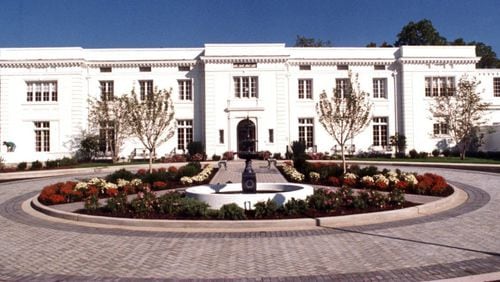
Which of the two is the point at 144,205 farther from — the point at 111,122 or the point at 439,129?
the point at 439,129

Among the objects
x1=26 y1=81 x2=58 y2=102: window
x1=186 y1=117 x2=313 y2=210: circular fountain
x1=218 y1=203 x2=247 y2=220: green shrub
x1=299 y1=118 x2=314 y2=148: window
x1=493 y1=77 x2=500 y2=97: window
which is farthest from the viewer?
x1=493 y1=77 x2=500 y2=97: window

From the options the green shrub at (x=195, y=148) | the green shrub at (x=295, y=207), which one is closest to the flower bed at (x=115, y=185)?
the green shrub at (x=295, y=207)

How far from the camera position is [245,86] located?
104ft

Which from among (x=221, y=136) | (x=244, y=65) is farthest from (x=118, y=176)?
(x=244, y=65)

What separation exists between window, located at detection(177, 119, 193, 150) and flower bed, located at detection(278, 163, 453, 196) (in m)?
14.5

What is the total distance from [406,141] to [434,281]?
2959 cm

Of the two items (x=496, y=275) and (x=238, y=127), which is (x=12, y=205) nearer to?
(x=496, y=275)

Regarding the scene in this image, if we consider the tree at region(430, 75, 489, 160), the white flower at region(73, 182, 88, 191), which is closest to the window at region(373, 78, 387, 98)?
the tree at region(430, 75, 489, 160)

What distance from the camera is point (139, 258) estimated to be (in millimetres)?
6426

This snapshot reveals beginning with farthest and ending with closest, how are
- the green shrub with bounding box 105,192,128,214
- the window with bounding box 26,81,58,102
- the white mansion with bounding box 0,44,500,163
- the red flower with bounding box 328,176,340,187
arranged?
the window with bounding box 26,81,58,102
the white mansion with bounding box 0,44,500,163
the red flower with bounding box 328,176,340,187
the green shrub with bounding box 105,192,128,214

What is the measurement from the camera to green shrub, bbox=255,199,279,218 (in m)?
9.16

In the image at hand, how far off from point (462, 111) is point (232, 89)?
18441mm

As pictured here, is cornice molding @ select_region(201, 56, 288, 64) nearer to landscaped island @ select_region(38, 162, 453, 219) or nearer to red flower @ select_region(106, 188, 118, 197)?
landscaped island @ select_region(38, 162, 453, 219)

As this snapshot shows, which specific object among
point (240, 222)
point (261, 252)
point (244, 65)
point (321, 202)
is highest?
point (244, 65)
